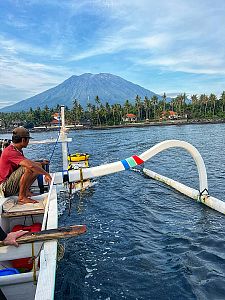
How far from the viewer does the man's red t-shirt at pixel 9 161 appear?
6809 millimetres

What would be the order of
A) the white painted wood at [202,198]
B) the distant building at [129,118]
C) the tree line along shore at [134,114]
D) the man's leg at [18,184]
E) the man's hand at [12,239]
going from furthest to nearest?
the distant building at [129,118], the tree line along shore at [134,114], the white painted wood at [202,198], the man's leg at [18,184], the man's hand at [12,239]

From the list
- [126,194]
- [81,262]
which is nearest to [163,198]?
[126,194]

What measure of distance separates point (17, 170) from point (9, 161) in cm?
30

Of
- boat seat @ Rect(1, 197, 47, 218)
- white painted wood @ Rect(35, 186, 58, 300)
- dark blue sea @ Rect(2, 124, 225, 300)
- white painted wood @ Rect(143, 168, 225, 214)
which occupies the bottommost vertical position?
dark blue sea @ Rect(2, 124, 225, 300)

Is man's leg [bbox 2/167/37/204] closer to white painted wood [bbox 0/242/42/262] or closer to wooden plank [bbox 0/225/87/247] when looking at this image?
white painted wood [bbox 0/242/42/262]

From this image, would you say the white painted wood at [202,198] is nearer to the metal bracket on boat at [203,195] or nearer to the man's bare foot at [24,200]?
the metal bracket on boat at [203,195]

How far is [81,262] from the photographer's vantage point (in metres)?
7.23

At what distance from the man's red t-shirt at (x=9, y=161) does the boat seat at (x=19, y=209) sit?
2.47 feet

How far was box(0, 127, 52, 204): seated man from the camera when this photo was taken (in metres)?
6.71

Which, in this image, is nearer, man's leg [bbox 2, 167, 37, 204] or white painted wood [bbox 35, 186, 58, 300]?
white painted wood [bbox 35, 186, 58, 300]

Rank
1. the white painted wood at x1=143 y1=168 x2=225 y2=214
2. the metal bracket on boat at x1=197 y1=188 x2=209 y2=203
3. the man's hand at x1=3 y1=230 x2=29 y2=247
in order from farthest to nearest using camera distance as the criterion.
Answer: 1. the metal bracket on boat at x1=197 y1=188 x2=209 y2=203
2. the white painted wood at x1=143 y1=168 x2=225 y2=214
3. the man's hand at x1=3 y1=230 x2=29 y2=247

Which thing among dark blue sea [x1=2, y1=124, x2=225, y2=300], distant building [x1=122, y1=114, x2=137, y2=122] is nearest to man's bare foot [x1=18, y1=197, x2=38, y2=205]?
dark blue sea [x1=2, y1=124, x2=225, y2=300]

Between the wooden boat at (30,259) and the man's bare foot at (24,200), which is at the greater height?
the man's bare foot at (24,200)

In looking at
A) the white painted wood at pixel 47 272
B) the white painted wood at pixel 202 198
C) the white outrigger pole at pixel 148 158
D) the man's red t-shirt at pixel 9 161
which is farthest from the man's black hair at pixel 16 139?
the white painted wood at pixel 202 198
